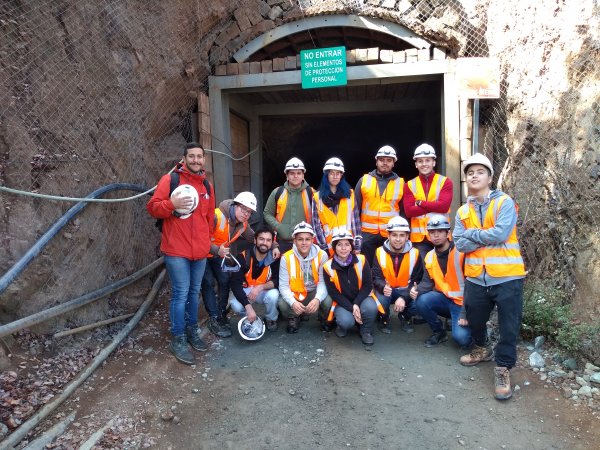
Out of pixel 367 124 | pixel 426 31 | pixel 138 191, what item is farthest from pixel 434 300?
pixel 367 124

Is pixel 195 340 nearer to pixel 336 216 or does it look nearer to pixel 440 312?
pixel 336 216

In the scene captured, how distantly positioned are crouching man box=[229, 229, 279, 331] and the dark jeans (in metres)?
1.95

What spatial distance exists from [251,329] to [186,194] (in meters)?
1.60

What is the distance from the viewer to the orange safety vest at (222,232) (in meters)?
4.24

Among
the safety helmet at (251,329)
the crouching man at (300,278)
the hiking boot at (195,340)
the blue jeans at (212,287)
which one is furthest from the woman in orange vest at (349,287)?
the hiking boot at (195,340)

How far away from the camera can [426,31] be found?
601 cm

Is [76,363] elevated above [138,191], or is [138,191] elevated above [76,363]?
[138,191]

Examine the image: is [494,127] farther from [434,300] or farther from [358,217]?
[434,300]

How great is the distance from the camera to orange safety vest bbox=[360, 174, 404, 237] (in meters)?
4.71

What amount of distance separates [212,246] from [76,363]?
1525 mm

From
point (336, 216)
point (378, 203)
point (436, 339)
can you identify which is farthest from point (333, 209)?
point (436, 339)

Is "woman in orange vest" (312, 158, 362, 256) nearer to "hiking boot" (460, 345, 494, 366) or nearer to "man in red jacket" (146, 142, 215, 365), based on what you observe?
"man in red jacket" (146, 142, 215, 365)

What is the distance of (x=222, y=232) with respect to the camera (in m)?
4.25

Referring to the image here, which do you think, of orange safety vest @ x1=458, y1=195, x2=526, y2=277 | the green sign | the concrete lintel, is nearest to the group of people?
orange safety vest @ x1=458, y1=195, x2=526, y2=277
